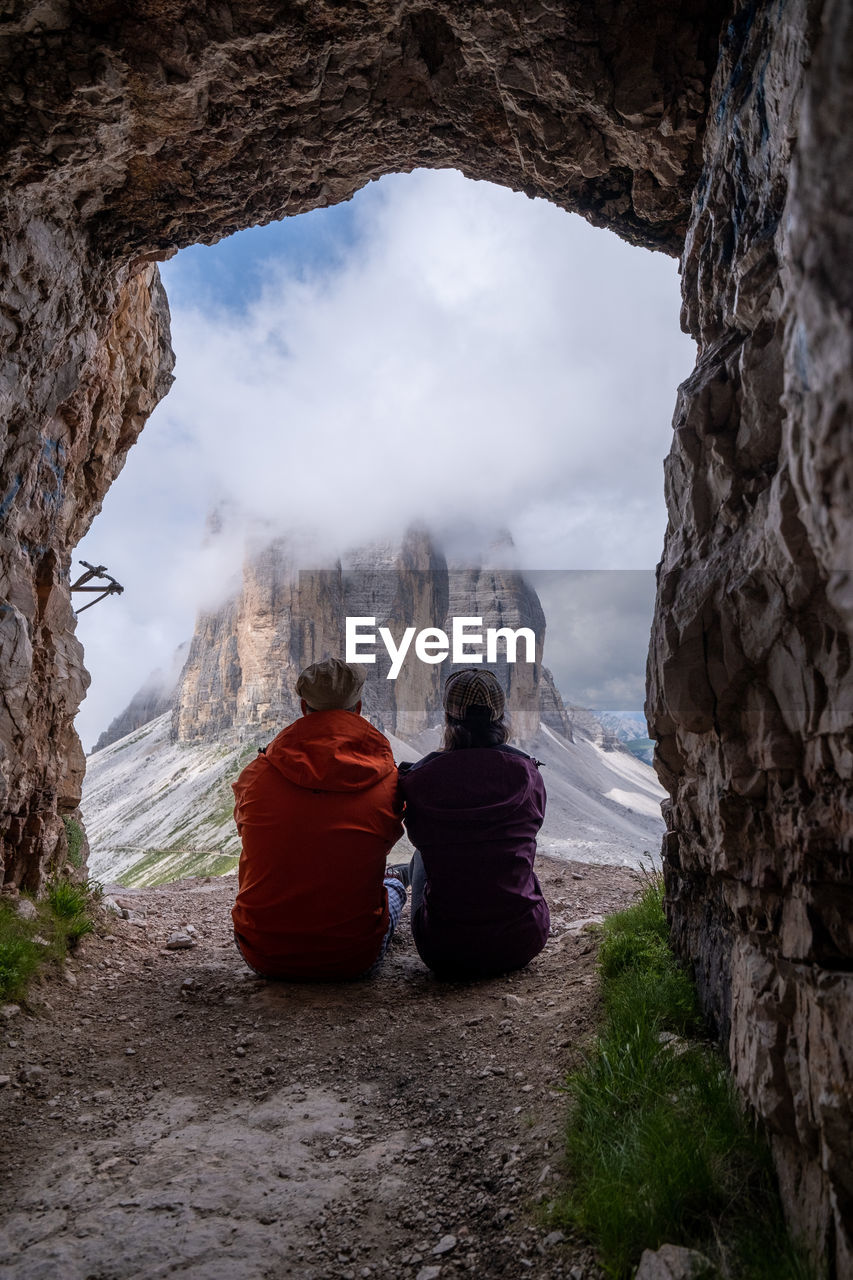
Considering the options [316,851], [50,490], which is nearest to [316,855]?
[316,851]

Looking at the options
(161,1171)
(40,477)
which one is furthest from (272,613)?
(161,1171)

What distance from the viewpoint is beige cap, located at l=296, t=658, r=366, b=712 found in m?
Result: 4.90

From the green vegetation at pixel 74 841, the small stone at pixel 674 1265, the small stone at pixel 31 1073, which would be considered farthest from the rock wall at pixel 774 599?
the green vegetation at pixel 74 841

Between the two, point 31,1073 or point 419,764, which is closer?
point 31,1073

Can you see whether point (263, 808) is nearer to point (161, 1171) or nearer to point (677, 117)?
point (161, 1171)

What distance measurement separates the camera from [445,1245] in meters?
2.36

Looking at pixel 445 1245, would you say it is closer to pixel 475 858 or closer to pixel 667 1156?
pixel 667 1156

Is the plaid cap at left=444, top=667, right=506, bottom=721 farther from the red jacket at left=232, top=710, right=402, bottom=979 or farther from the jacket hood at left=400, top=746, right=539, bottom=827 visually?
the red jacket at left=232, top=710, right=402, bottom=979

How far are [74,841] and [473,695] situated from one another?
14.9ft

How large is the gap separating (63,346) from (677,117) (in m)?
4.41

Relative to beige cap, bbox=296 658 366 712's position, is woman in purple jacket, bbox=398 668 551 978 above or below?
below

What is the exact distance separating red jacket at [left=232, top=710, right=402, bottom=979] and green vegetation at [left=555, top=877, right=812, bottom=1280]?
6.07 ft

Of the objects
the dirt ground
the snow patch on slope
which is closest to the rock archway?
the dirt ground

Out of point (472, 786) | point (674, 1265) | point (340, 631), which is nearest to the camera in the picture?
point (674, 1265)
